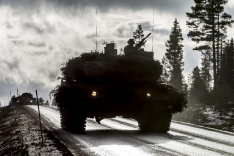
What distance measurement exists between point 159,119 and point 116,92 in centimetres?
212

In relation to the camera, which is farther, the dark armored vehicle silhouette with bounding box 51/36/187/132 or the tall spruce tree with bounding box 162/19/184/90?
the tall spruce tree with bounding box 162/19/184/90

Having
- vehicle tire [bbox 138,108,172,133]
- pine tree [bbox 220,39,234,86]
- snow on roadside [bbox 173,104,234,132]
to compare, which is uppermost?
pine tree [bbox 220,39,234,86]

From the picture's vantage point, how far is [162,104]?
47.4ft

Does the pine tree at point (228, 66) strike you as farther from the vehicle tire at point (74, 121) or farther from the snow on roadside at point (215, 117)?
the vehicle tire at point (74, 121)

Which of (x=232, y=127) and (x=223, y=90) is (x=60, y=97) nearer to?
(x=232, y=127)

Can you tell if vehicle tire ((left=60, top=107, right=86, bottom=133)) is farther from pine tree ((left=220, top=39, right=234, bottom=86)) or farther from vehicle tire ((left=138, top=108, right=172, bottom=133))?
A: pine tree ((left=220, top=39, right=234, bottom=86))

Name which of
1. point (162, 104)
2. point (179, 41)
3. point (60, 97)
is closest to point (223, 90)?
point (162, 104)

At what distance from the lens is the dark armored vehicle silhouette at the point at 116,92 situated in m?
14.0

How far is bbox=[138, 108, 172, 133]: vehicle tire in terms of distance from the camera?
14539mm

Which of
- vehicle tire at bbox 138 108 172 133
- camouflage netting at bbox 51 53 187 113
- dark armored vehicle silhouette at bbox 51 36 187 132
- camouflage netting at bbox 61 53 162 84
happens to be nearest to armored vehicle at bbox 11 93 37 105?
camouflage netting at bbox 51 53 187 113

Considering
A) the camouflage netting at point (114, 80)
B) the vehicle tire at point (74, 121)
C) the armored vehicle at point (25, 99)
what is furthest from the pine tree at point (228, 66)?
the vehicle tire at point (74, 121)

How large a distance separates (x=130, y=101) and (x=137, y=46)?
3915mm

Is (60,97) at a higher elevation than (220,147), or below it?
higher

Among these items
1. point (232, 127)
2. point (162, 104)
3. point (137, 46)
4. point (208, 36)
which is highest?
point (208, 36)
